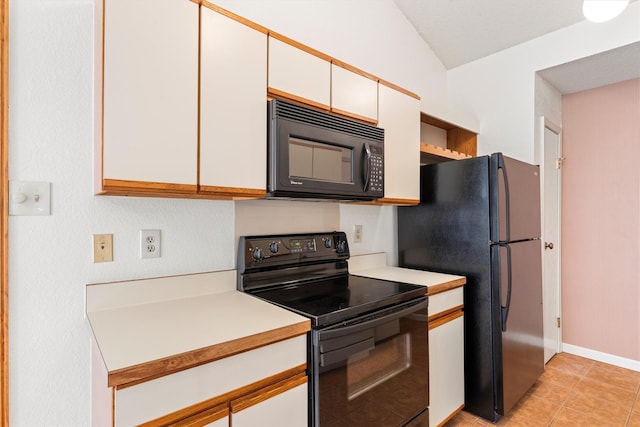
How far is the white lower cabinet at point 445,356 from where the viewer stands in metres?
1.85

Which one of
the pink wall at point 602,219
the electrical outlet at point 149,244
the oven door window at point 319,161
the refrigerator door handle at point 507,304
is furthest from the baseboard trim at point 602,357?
the electrical outlet at point 149,244

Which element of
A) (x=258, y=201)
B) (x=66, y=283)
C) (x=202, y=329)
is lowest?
(x=202, y=329)

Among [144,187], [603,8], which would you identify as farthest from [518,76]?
[144,187]

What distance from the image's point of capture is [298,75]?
1.60 m

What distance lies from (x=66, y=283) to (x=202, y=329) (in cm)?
58

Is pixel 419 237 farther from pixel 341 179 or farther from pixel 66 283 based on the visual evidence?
pixel 66 283

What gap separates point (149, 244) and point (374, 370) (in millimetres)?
1062

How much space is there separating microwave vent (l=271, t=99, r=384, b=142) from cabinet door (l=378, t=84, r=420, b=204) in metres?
0.15

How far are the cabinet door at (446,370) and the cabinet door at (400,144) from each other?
0.78 meters

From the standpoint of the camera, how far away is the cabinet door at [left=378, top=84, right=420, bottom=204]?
203 cm

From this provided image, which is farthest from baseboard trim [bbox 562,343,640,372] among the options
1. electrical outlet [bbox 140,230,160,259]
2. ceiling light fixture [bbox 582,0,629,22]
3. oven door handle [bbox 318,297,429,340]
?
electrical outlet [bbox 140,230,160,259]

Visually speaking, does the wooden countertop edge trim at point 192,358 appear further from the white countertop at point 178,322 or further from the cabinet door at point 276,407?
the cabinet door at point 276,407

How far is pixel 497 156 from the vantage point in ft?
6.65

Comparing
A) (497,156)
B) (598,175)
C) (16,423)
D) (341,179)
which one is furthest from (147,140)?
(598,175)
